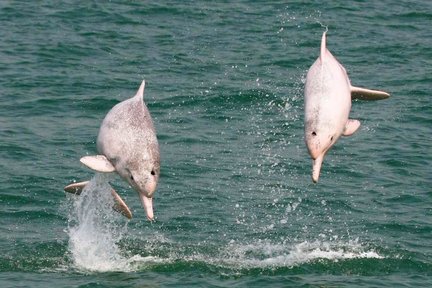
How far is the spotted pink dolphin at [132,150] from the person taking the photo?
16250mm

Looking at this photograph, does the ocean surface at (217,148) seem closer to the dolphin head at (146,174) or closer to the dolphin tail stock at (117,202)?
the dolphin tail stock at (117,202)

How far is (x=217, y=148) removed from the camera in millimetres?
30000

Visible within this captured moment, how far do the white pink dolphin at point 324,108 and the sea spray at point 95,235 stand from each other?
20.0 ft

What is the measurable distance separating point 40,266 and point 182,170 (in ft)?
22.2

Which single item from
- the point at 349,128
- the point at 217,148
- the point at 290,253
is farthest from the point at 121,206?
the point at 217,148

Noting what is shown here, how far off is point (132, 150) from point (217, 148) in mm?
13672

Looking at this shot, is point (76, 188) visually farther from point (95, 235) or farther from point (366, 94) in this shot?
point (95, 235)

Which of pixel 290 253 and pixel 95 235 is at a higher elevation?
pixel 95 235

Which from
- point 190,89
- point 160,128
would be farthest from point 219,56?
point 160,128

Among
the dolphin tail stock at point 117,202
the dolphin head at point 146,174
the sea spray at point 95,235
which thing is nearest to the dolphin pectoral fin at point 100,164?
the dolphin head at point 146,174

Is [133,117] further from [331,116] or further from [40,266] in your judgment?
[40,266]

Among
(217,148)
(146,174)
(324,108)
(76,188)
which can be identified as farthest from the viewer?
(217,148)

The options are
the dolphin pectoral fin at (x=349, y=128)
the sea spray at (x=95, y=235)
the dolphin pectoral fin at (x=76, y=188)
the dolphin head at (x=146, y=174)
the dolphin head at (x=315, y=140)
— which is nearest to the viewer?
the dolphin head at (x=315, y=140)

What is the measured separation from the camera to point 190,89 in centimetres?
3416
